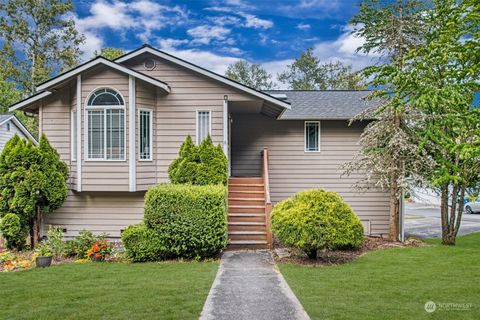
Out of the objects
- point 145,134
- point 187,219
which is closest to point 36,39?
point 145,134

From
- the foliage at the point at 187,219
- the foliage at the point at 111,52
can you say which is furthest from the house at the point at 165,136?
the foliage at the point at 111,52

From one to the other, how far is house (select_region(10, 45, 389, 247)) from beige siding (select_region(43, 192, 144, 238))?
30 mm

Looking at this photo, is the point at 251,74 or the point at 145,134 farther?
the point at 251,74

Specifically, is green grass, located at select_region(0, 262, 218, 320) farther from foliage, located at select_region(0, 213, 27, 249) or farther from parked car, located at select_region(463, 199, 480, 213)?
parked car, located at select_region(463, 199, 480, 213)

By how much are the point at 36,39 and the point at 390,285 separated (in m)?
28.7

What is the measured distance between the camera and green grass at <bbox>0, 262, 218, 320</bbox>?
5.00 metres

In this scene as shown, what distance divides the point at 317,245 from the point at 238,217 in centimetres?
313

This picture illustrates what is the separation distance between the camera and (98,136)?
34.7 ft

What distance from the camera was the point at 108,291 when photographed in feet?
19.7

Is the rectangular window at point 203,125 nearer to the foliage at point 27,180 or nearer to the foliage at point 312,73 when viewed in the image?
the foliage at point 27,180

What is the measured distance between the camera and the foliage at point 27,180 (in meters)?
9.58

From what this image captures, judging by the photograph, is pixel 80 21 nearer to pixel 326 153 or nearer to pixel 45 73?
pixel 45 73

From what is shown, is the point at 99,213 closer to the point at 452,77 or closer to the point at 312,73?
the point at 452,77

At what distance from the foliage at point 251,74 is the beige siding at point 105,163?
1148 inches
